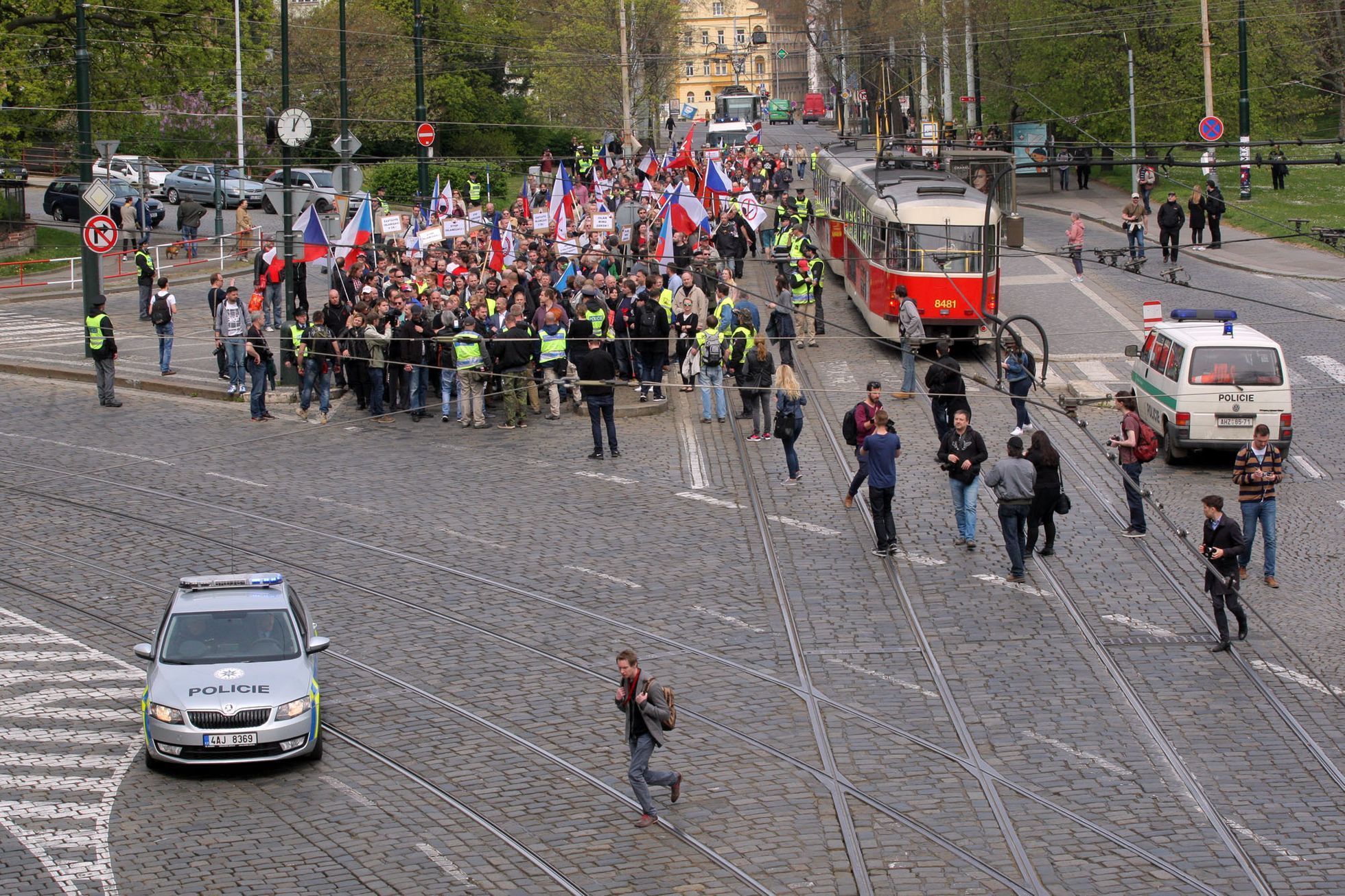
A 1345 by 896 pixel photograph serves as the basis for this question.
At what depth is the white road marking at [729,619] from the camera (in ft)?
54.5

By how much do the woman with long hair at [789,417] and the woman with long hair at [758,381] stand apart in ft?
4.05

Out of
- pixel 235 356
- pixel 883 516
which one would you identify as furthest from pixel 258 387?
pixel 883 516

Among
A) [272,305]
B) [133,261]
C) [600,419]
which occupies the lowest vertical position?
[600,419]

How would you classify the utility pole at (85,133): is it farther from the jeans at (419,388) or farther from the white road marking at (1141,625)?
the white road marking at (1141,625)

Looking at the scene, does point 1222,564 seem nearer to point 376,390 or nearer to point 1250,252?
point 376,390

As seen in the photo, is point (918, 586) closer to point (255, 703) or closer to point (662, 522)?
point (662, 522)

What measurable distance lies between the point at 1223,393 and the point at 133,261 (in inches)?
1193

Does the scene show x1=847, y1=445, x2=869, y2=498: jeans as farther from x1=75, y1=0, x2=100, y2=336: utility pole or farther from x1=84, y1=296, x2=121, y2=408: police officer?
x1=75, y1=0, x2=100, y2=336: utility pole

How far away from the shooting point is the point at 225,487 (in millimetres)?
22344

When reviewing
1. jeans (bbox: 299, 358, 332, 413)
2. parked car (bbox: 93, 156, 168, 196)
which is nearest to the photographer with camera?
jeans (bbox: 299, 358, 332, 413)

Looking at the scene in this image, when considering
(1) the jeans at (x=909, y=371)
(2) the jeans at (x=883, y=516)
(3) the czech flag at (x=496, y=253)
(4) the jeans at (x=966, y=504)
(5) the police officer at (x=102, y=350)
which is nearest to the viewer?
(2) the jeans at (x=883, y=516)

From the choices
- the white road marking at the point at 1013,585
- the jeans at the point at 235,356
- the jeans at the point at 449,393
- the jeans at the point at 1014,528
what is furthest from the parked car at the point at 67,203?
the jeans at the point at 1014,528

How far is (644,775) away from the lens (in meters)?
12.2

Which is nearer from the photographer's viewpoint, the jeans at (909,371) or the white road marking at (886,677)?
the white road marking at (886,677)
